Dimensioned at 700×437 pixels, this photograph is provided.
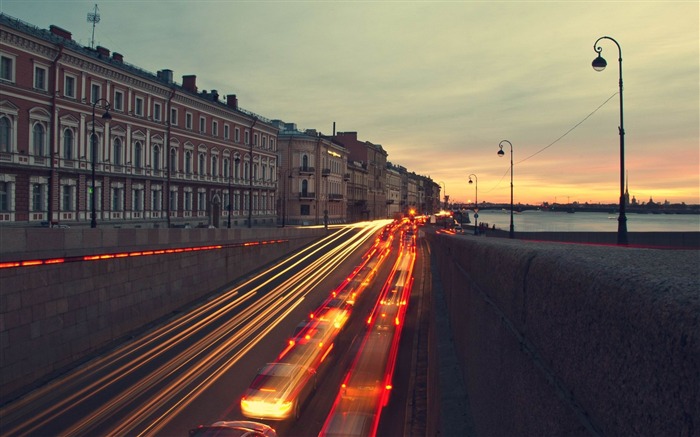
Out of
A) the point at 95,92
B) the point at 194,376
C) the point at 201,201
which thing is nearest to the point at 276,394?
the point at 194,376

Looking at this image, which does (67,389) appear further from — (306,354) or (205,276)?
(205,276)

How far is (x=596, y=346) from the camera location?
2.70m

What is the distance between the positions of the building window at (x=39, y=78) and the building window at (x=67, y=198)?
670cm

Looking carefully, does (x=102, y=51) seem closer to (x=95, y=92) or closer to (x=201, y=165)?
(x=95, y=92)

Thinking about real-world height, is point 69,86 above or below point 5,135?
above

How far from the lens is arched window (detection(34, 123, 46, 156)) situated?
3203cm

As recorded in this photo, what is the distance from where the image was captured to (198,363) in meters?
20.9

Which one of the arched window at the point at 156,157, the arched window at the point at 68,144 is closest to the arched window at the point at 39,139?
the arched window at the point at 68,144

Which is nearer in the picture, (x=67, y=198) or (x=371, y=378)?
(x=371, y=378)

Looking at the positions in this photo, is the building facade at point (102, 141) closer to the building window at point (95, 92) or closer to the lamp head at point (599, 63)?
the building window at point (95, 92)

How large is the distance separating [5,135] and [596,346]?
3537 centimetres

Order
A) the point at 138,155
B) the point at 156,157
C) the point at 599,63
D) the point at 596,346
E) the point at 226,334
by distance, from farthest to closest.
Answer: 1. the point at 156,157
2. the point at 138,155
3. the point at 226,334
4. the point at 599,63
5. the point at 596,346

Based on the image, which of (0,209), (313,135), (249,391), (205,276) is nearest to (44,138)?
(0,209)

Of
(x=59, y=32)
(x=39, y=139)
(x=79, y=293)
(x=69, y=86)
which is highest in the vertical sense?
(x=59, y=32)
